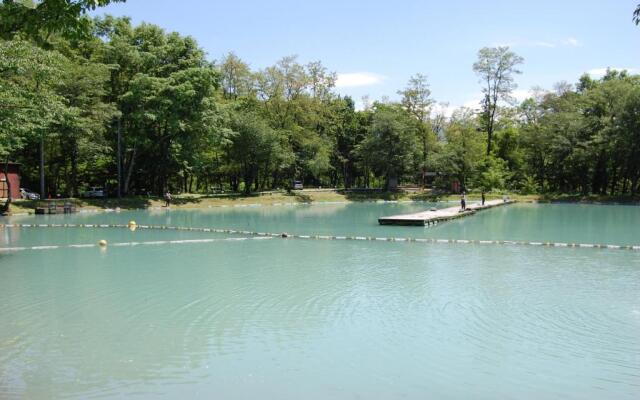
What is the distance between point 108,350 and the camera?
7.97 meters

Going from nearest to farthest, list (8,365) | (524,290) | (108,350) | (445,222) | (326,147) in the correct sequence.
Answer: (8,365), (108,350), (524,290), (445,222), (326,147)

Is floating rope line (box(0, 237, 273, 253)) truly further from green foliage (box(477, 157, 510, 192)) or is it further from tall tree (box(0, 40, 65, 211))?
green foliage (box(477, 157, 510, 192))

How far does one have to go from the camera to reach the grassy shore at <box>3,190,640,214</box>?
38953 mm

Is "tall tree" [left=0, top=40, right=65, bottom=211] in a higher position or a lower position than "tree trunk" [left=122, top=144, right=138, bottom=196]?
higher

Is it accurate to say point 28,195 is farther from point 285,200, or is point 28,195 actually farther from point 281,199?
point 285,200

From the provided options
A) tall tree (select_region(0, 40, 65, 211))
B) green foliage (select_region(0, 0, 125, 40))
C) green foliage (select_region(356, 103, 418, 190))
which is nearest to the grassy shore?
green foliage (select_region(356, 103, 418, 190))

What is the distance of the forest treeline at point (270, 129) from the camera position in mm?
39906

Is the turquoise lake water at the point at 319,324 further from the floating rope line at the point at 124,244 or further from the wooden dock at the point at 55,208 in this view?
the wooden dock at the point at 55,208

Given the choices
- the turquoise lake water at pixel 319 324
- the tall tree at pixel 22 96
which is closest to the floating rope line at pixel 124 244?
the turquoise lake water at pixel 319 324

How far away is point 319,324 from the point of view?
9.36 meters

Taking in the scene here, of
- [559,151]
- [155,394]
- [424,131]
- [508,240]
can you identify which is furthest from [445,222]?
[424,131]

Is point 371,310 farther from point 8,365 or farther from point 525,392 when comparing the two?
point 8,365

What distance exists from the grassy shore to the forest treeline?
9.39 feet

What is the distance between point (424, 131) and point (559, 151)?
14.9 meters
